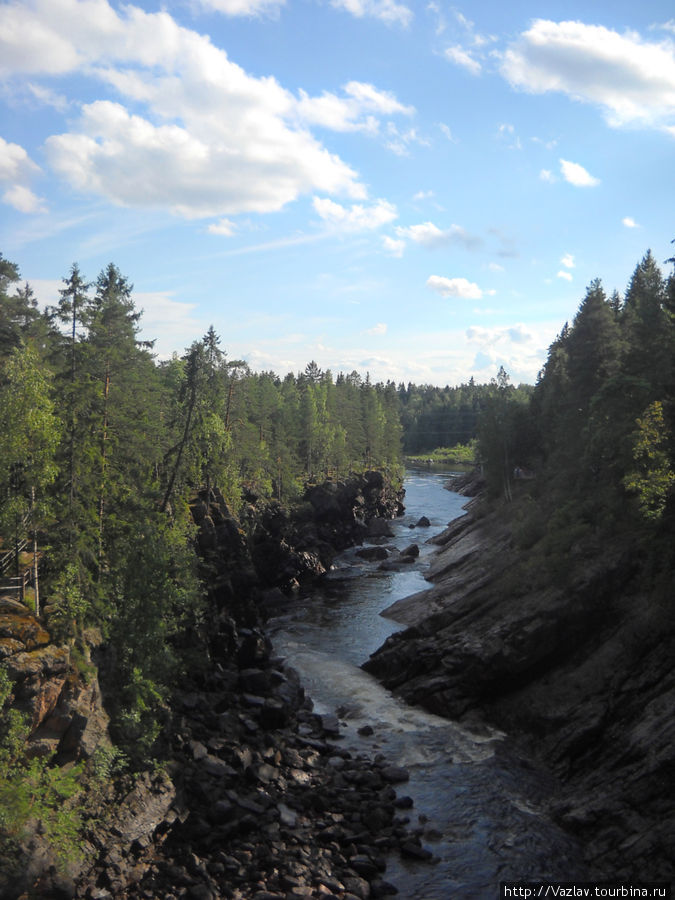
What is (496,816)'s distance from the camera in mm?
23531

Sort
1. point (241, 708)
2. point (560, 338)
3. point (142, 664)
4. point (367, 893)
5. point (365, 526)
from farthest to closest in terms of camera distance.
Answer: point (560, 338) → point (365, 526) → point (241, 708) → point (142, 664) → point (367, 893)

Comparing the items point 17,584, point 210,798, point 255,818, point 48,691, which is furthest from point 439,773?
point 17,584

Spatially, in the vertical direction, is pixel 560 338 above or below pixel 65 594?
above

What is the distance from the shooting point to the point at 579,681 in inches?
1146

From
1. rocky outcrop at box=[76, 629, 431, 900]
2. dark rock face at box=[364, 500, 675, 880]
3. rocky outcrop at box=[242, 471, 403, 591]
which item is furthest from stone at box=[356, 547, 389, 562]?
rocky outcrop at box=[76, 629, 431, 900]

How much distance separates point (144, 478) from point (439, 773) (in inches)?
822

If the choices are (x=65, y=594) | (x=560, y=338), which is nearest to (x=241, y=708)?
(x=65, y=594)

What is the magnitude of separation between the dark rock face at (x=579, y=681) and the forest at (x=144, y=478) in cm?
201

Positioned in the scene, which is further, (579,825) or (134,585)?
(134,585)

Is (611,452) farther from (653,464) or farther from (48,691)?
(48,691)

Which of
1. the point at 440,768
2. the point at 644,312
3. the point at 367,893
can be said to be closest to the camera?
the point at 367,893

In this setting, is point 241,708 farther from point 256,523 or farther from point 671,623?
point 256,523

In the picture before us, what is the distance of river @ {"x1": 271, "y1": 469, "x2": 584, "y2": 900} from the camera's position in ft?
67.4

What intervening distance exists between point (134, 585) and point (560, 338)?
88137 millimetres
